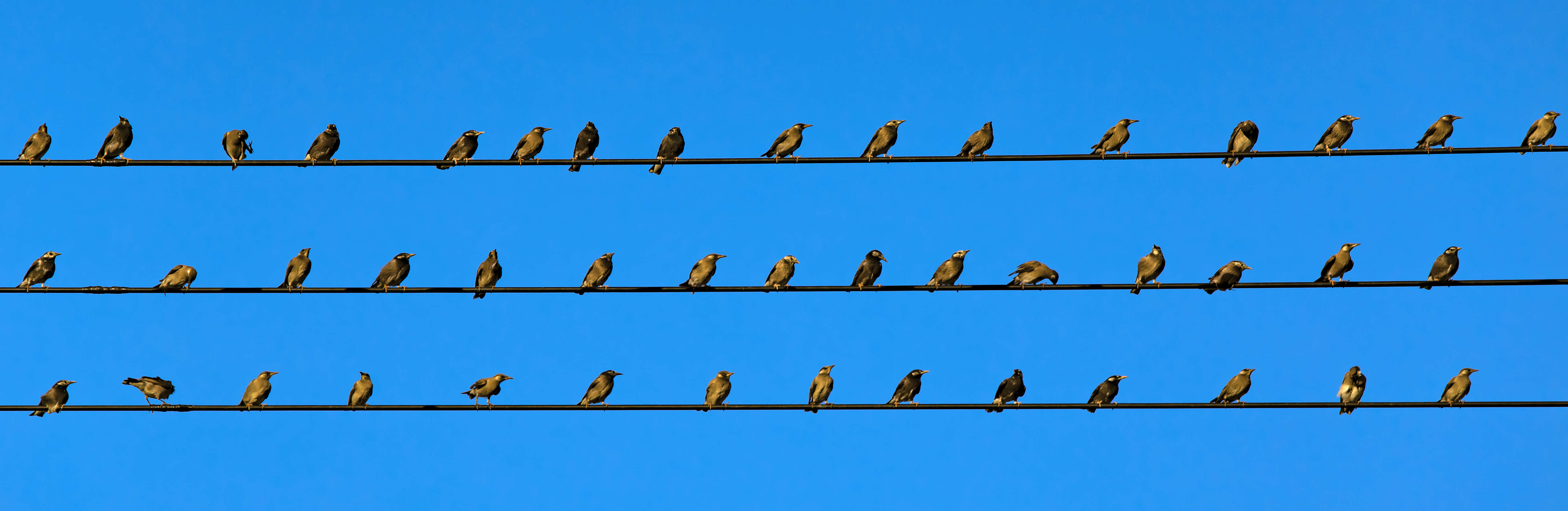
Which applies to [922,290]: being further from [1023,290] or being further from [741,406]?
[741,406]

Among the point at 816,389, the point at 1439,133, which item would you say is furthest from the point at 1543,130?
the point at 816,389

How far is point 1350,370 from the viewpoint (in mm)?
17891

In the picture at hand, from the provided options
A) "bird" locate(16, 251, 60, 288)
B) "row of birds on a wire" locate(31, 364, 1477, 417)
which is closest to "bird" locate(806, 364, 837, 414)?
"row of birds on a wire" locate(31, 364, 1477, 417)

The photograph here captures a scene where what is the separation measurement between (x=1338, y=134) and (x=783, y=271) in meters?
5.94

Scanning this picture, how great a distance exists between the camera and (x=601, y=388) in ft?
59.9

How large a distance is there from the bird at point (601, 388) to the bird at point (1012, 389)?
4015mm

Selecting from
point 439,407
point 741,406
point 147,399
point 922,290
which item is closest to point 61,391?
point 147,399

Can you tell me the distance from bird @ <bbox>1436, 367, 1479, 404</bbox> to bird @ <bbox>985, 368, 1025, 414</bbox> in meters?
4.19

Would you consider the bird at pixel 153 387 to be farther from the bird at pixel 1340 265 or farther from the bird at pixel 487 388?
the bird at pixel 1340 265

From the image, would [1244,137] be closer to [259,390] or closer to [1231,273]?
[1231,273]

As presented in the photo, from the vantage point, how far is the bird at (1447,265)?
17.1m

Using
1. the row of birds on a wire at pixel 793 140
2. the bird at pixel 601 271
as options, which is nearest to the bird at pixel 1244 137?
the row of birds on a wire at pixel 793 140

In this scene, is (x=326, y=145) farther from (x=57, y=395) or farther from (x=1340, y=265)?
(x=1340, y=265)

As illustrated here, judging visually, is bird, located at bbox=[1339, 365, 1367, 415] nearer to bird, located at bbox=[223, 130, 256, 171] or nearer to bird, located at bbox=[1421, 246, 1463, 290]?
bird, located at bbox=[1421, 246, 1463, 290]
